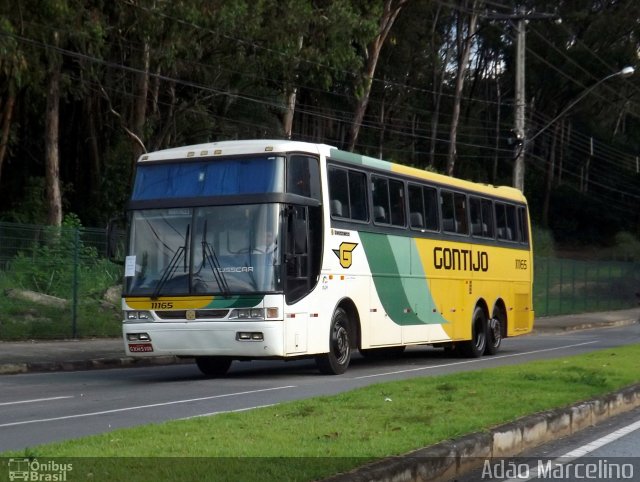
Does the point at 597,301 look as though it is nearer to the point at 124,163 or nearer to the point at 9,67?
the point at 124,163

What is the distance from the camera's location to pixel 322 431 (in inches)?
363

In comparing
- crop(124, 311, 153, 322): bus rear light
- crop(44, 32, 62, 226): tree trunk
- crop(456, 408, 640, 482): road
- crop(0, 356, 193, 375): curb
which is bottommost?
crop(456, 408, 640, 482): road

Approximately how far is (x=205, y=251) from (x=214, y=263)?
233 mm

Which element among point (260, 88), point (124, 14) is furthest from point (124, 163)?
point (124, 14)

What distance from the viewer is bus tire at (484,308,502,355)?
23.6 m

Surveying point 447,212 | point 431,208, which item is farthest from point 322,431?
point 447,212

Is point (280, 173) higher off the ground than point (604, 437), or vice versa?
point (280, 173)

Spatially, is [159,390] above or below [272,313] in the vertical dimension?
below

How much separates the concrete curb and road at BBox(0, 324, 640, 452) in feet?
11.5

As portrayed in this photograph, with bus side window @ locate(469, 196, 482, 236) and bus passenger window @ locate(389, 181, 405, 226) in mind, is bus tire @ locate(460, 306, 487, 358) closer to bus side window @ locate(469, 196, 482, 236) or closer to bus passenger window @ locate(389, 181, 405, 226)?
bus side window @ locate(469, 196, 482, 236)

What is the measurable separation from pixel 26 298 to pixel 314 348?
9.05 m

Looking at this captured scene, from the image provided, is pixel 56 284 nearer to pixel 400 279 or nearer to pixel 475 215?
pixel 400 279

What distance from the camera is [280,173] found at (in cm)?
1602

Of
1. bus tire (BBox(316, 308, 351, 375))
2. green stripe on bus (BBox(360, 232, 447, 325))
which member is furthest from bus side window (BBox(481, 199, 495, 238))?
bus tire (BBox(316, 308, 351, 375))
